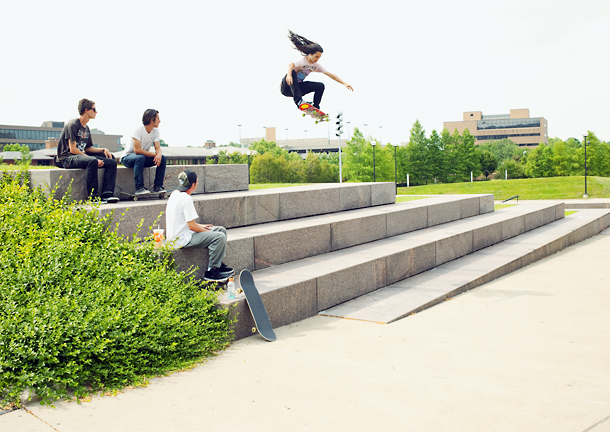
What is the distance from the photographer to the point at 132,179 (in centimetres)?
908

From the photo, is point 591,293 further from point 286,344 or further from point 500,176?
point 500,176

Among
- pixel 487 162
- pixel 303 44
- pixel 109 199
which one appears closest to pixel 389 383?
pixel 109 199

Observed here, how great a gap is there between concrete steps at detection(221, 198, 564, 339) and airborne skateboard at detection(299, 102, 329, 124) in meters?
2.51

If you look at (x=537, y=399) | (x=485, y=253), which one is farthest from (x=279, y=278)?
(x=485, y=253)

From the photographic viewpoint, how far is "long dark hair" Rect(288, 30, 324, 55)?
8.74m

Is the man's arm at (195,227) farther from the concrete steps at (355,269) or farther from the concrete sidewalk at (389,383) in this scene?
the concrete sidewalk at (389,383)

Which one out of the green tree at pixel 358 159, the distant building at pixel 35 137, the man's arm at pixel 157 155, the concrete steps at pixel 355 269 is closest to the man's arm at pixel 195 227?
the concrete steps at pixel 355 269

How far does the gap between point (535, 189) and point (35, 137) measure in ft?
333

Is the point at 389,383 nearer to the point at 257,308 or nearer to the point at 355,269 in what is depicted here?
the point at 257,308

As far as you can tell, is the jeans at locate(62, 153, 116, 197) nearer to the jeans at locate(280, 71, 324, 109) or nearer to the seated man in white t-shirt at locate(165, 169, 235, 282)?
the seated man in white t-shirt at locate(165, 169, 235, 282)

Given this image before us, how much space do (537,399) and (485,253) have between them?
25.5 ft

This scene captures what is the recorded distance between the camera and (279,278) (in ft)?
23.0

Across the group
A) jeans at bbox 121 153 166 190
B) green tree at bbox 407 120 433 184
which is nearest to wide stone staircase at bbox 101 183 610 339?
jeans at bbox 121 153 166 190

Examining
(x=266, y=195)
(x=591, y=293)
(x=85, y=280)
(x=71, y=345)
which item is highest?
(x=266, y=195)
